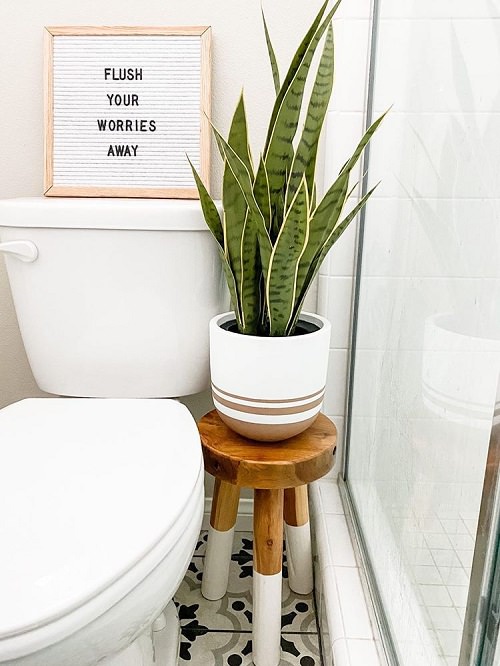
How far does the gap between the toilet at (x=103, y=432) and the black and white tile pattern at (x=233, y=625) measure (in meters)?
0.05

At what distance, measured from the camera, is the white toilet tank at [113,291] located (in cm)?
99

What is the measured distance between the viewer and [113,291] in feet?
3.36

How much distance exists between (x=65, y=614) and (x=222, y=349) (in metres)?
0.45

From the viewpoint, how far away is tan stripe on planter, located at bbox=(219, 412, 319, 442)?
933 mm

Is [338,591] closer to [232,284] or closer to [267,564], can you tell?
[267,564]

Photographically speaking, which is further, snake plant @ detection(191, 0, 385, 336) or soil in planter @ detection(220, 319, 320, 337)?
soil in planter @ detection(220, 319, 320, 337)

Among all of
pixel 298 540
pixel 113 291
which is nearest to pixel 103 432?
pixel 113 291

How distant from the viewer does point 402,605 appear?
0.81 meters

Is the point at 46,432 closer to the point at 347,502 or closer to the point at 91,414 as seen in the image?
the point at 91,414

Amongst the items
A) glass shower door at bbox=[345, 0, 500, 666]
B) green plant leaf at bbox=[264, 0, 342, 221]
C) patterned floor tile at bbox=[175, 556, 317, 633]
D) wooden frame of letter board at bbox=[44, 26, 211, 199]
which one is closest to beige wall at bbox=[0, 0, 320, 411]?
wooden frame of letter board at bbox=[44, 26, 211, 199]

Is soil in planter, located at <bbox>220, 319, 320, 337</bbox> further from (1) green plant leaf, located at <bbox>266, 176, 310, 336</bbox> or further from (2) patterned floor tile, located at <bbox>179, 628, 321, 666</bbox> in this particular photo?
(2) patterned floor tile, located at <bbox>179, 628, 321, 666</bbox>

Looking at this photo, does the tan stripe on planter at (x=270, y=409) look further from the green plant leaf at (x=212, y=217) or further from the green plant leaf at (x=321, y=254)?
the green plant leaf at (x=212, y=217)

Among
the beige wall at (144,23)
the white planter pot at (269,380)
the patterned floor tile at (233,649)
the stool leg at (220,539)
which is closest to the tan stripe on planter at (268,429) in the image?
the white planter pot at (269,380)

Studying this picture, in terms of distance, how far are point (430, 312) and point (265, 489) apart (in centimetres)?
39
